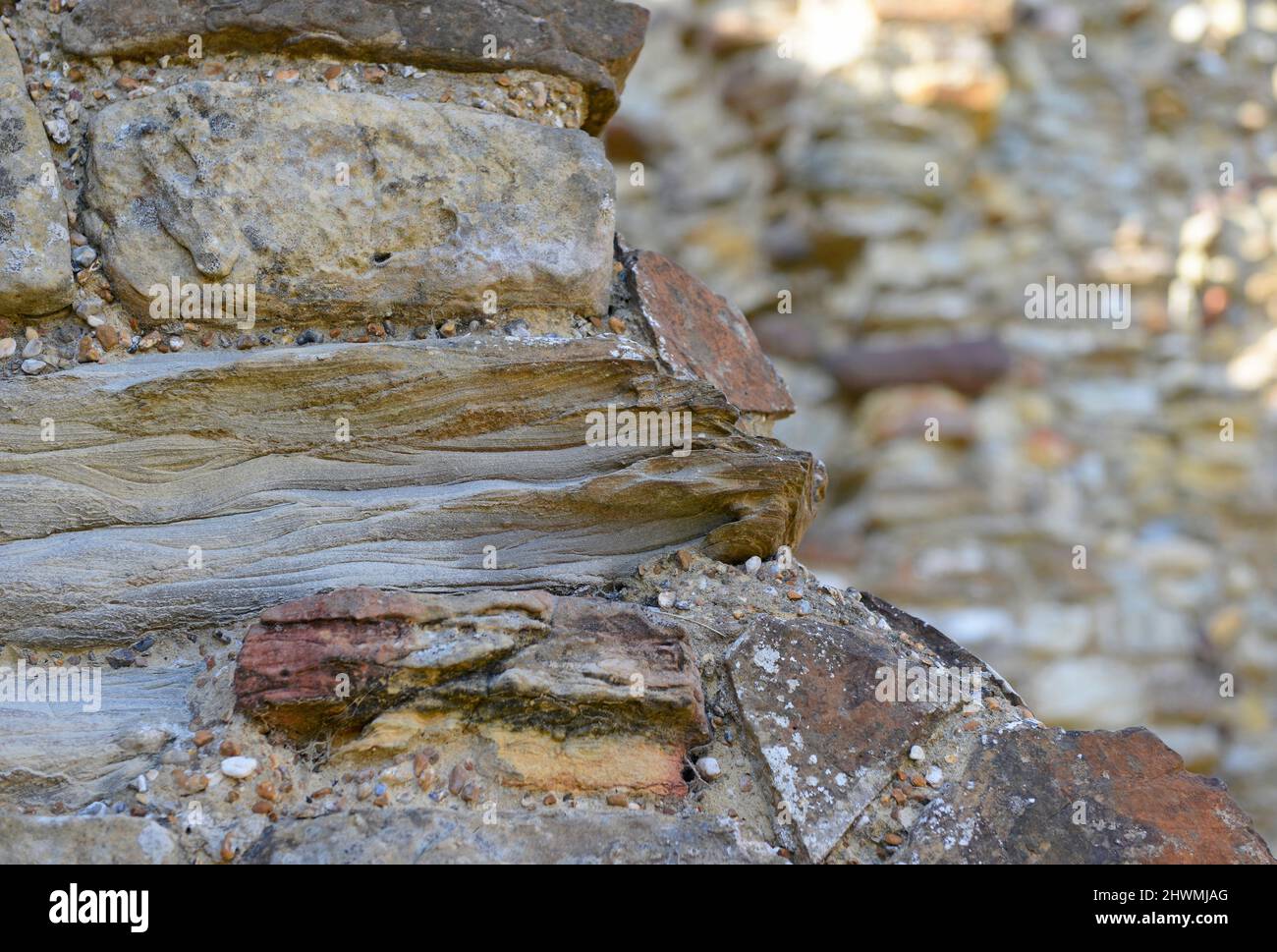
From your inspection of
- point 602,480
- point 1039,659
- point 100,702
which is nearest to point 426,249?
point 602,480

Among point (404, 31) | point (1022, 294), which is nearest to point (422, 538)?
point (404, 31)

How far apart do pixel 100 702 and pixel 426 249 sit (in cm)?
97

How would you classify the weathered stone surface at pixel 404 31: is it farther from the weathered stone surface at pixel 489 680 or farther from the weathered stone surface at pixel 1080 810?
the weathered stone surface at pixel 1080 810

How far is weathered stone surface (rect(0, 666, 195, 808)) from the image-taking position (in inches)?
80.1

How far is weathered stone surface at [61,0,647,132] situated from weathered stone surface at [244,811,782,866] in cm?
147

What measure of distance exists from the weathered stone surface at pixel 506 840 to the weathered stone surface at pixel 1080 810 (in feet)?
1.07

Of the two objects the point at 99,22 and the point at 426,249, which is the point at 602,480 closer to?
the point at 426,249

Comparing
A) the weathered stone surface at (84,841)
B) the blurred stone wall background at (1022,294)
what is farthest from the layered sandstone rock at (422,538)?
the blurred stone wall background at (1022,294)

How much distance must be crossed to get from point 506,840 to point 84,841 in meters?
0.59

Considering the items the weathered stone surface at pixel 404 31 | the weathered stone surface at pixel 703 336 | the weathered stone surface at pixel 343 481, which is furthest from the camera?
the weathered stone surface at pixel 703 336

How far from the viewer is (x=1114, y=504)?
7.24 m

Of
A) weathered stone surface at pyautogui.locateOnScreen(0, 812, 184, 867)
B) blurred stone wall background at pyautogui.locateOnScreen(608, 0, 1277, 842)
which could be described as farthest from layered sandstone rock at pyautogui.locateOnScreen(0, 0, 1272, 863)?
blurred stone wall background at pyautogui.locateOnScreen(608, 0, 1277, 842)

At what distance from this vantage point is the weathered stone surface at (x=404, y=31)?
2.56m

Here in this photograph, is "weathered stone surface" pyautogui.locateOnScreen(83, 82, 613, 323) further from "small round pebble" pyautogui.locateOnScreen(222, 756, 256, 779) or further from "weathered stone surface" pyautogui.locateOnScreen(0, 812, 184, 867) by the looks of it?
"weathered stone surface" pyautogui.locateOnScreen(0, 812, 184, 867)
